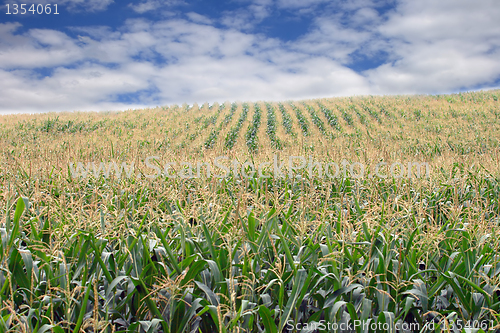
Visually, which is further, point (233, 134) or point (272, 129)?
point (272, 129)

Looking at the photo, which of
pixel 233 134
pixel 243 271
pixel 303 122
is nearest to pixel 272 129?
pixel 233 134

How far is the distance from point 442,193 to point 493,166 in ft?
8.28

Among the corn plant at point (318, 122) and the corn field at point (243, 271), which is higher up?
the corn plant at point (318, 122)

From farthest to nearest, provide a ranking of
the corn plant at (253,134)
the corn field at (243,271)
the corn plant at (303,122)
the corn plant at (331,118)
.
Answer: the corn plant at (331,118) → the corn plant at (303,122) → the corn plant at (253,134) → the corn field at (243,271)

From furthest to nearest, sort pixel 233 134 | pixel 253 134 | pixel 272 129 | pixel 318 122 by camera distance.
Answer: pixel 318 122 → pixel 272 129 → pixel 253 134 → pixel 233 134

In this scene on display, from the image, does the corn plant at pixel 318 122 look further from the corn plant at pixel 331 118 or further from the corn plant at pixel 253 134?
the corn plant at pixel 253 134

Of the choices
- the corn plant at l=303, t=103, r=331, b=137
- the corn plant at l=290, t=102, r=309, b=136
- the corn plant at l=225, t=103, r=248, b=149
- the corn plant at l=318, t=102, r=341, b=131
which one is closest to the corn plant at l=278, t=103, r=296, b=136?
the corn plant at l=290, t=102, r=309, b=136

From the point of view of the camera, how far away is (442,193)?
5.41 metres

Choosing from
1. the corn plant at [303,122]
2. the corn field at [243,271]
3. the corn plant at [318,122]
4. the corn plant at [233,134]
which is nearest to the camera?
the corn field at [243,271]

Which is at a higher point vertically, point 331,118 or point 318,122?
point 331,118

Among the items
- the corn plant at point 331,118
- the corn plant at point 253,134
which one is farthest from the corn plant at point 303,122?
the corn plant at point 253,134

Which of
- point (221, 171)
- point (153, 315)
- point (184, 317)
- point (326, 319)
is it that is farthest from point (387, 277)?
point (221, 171)

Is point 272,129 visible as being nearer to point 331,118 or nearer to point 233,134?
point 233,134

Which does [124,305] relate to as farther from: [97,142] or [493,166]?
[97,142]
